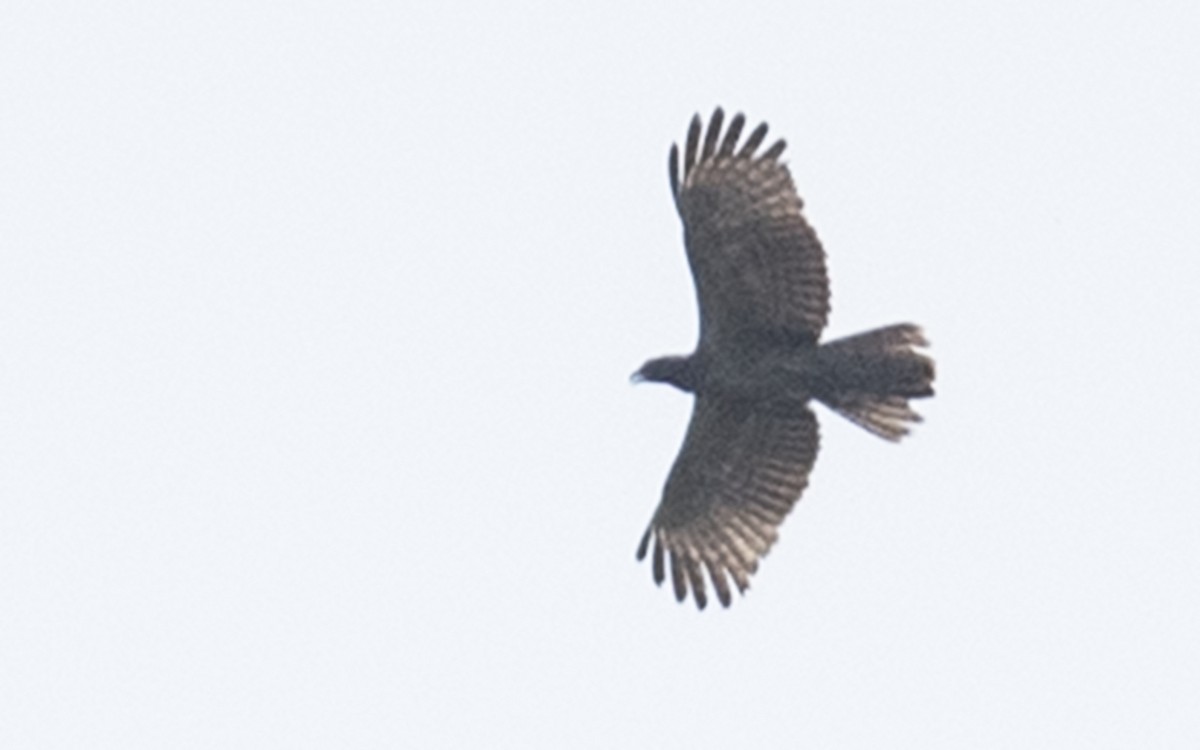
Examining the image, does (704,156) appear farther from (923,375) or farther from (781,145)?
(923,375)

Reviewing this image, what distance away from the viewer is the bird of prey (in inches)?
902

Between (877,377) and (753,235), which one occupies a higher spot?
(753,235)

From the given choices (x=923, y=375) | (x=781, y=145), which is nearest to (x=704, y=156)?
(x=781, y=145)

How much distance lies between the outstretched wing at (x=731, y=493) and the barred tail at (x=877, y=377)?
0.75 m

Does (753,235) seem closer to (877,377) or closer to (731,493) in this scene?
(877,377)

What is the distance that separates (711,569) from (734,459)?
0.72 m

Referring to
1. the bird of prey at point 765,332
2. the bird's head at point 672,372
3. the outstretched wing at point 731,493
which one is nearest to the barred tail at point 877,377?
the bird of prey at point 765,332

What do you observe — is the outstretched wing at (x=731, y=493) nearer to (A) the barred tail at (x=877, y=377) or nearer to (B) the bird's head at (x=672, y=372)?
(B) the bird's head at (x=672, y=372)

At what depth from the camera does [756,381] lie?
23453 millimetres

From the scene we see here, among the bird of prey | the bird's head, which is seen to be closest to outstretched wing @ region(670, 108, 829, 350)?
the bird of prey

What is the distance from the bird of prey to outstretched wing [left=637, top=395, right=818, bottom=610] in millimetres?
14

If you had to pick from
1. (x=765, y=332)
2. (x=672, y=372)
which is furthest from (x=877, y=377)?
(x=672, y=372)

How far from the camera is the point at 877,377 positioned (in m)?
22.8

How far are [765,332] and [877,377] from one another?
88 centimetres
